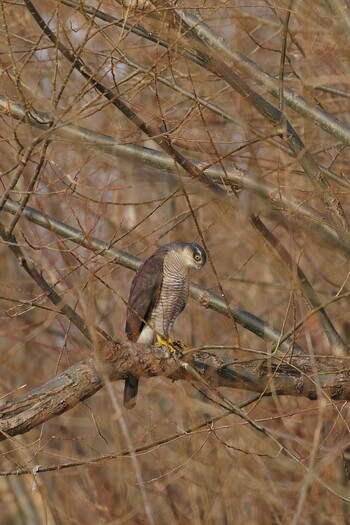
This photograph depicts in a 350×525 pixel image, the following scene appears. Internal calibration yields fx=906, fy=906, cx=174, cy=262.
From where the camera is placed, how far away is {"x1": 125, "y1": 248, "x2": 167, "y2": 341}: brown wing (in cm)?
646

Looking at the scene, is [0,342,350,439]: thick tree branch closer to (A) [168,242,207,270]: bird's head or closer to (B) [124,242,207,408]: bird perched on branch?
(B) [124,242,207,408]: bird perched on branch

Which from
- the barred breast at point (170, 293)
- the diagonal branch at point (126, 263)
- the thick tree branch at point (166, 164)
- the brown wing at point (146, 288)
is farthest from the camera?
the barred breast at point (170, 293)

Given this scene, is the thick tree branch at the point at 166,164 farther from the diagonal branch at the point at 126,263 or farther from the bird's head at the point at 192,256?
the bird's head at the point at 192,256

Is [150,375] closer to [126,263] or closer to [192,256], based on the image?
[126,263]

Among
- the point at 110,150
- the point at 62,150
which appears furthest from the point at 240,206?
the point at 62,150

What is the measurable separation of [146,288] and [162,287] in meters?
0.15

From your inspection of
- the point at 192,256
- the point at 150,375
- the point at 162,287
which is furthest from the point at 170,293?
the point at 150,375

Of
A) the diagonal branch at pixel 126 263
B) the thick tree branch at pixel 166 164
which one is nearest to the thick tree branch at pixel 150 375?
the diagonal branch at pixel 126 263

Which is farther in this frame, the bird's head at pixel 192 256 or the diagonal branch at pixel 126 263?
the bird's head at pixel 192 256

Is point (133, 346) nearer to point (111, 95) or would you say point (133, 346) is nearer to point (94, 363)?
point (94, 363)

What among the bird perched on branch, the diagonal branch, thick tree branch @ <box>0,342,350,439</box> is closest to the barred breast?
the bird perched on branch

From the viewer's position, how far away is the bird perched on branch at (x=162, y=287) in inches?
256

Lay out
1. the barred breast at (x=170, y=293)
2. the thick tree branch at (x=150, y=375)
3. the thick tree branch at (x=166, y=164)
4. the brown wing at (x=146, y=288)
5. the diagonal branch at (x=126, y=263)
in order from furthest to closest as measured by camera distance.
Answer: the barred breast at (x=170, y=293), the brown wing at (x=146, y=288), the diagonal branch at (x=126, y=263), the thick tree branch at (x=166, y=164), the thick tree branch at (x=150, y=375)

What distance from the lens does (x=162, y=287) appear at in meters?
6.63
